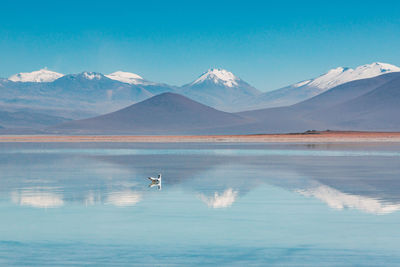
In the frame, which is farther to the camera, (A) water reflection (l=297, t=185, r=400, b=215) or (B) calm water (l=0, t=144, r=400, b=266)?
(A) water reflection (l=297, t=185, r=400, b=215)

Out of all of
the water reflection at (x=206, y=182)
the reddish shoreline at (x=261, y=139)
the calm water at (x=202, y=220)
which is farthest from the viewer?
the reddish shoreline at (x=261, y=139)

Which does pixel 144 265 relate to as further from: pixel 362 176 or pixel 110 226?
pixel 362 176

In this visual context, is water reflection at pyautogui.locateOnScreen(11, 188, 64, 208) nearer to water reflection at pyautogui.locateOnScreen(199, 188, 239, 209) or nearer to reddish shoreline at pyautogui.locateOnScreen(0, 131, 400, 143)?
water reflection at pyautogui.locateOnScreen(199, 188, 239, 209)

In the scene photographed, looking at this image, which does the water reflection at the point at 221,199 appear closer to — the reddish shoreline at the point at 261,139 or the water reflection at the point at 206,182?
the water reflection at the point at 206,182

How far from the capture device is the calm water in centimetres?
1012

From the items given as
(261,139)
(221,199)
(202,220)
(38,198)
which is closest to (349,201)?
(221,199)

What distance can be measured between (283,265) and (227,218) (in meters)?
3.93

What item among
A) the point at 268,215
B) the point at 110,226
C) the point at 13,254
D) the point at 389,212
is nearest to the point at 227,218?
the point at 268,215

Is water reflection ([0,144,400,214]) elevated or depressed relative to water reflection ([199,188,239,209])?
elevated

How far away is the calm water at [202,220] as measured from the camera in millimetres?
10125

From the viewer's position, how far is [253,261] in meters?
9.79

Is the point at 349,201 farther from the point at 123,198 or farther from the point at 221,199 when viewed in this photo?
the point at 123,198

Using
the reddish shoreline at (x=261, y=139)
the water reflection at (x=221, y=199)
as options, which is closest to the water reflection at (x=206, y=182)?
the water reflection at (x=221, y=199)

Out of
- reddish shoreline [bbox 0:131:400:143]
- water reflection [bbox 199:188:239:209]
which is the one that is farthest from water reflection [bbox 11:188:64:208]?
reddish shoreline [bbox 0:131:400:143]
